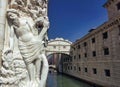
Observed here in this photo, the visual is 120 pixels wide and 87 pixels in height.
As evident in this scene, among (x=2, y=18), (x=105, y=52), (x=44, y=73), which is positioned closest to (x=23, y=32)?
(x=2, y=18)

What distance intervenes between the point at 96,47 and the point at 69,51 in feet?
34.4

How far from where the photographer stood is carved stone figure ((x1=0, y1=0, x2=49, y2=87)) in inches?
68.9

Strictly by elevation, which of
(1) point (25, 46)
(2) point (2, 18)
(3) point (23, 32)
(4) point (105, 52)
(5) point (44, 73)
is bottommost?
(5) point (44, 73)

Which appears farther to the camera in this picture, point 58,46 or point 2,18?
point 58,46

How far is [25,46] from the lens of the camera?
1.89m

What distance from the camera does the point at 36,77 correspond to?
197 cm

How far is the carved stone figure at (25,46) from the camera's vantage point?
175 centimetres

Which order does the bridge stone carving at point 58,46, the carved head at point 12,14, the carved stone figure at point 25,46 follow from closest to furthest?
the carved stone figure at point 25,46, the carved head at point 12,14, the bridge stone carving at point 58,46

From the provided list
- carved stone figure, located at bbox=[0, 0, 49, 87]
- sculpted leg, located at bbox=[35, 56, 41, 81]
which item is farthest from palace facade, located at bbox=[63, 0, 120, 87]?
sculpted leg, located at bbox=[35, 56, 41, 81]

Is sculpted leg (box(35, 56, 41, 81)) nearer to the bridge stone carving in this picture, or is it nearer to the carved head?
the carved head

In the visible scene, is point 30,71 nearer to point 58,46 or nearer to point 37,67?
point 37,67

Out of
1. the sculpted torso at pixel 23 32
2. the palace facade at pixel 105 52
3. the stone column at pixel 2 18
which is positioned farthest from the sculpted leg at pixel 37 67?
the palace facade at pixel 105 52

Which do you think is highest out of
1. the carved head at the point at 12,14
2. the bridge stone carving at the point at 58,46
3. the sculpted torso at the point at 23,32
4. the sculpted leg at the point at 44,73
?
the bridge stone carving at the point at 58,46

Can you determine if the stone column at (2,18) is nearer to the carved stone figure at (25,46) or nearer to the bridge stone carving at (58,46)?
the carved stone figure at (25,46)
